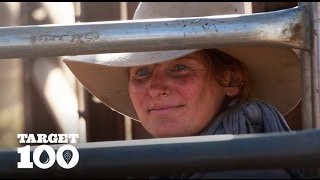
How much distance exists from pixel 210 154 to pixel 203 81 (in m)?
0.77

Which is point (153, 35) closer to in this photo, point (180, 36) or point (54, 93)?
point (180, 36)

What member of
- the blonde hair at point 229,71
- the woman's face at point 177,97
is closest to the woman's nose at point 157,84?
the woman's face at point 177,97

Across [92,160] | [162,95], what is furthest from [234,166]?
[162,95]

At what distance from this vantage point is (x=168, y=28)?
2.84ft

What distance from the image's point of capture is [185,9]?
137 cm

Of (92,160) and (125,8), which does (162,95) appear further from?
(125,8)

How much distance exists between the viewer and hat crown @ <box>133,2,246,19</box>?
138cm

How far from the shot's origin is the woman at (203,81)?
52.6 inches

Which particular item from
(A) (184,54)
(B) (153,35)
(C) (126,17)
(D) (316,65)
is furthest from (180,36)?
(C) (126,17)

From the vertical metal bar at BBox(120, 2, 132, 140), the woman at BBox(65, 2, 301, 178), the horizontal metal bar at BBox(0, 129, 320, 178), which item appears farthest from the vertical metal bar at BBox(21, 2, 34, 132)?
the horizontal metal bar at BBox(0, 129, 320, 178)

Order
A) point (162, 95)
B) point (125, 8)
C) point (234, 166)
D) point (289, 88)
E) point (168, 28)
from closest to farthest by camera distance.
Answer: point (234, 166) → point (168, 28) → point (162, 95) → point (289, 88) → point (125, 8)

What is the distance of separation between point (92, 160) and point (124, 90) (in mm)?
970

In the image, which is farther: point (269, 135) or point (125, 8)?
point (125, 8)

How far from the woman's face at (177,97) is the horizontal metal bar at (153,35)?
0.53m
